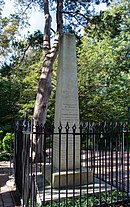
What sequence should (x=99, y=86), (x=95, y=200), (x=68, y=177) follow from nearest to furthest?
(x=95, y=200) < (x=68, y=177) < (x=99, y=86)

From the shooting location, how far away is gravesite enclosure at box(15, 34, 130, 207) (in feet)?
11.5

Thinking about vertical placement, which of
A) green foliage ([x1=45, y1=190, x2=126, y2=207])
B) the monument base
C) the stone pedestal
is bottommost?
green foliage ([x1=45, y1=190, x2=126, y2=207])

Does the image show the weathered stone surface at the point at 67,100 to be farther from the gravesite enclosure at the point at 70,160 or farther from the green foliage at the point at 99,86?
the green foliage at the point at 99,86

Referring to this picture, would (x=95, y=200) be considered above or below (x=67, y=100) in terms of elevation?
below

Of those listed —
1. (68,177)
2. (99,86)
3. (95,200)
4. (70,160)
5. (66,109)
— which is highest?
(99,86)

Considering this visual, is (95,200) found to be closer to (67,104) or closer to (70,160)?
(70,160)

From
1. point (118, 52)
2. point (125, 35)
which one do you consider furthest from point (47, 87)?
point (125, 35)

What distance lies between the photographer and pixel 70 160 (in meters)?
4.82

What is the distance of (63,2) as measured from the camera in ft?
28.7

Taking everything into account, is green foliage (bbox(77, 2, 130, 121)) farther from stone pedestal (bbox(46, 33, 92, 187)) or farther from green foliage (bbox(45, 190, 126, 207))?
green foliage (bbox(45, 190, 126, 207))

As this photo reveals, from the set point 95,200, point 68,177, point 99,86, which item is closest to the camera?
point 95,200

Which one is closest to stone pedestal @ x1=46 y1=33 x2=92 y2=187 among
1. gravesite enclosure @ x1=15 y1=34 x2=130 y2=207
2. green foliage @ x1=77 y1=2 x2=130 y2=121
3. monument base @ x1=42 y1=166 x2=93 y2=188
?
gravesite enclosure @ x1=15 y1=34 x2=130 y2=207

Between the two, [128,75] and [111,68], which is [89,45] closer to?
[111,68]

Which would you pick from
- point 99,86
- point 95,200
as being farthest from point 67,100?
point 99,86
